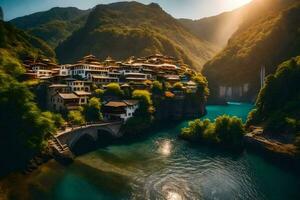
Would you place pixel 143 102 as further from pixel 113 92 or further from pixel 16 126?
pixel 16 126

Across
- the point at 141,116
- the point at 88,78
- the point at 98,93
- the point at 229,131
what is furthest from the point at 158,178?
the point at 88,78

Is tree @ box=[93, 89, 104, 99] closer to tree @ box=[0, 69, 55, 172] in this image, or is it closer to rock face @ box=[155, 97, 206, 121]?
rock face @ box=[155, 97, 206, 121]

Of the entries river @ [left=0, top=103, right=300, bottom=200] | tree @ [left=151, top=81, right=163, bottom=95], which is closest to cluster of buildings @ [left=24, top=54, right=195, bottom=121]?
tree @ [left=151, top=81, right=163, bottom=95]

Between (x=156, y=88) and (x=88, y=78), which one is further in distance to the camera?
(x=156, y=88)

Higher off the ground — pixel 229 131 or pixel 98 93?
pixel 98 93

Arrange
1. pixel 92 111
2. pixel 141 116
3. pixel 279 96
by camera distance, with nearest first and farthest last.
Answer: pixel 279 96 < pixel 92 111 < pixel 141 116

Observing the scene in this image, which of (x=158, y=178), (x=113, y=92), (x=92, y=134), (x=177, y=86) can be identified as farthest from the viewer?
(x=177, y=86)

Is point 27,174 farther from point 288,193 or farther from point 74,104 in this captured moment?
point 288,193
